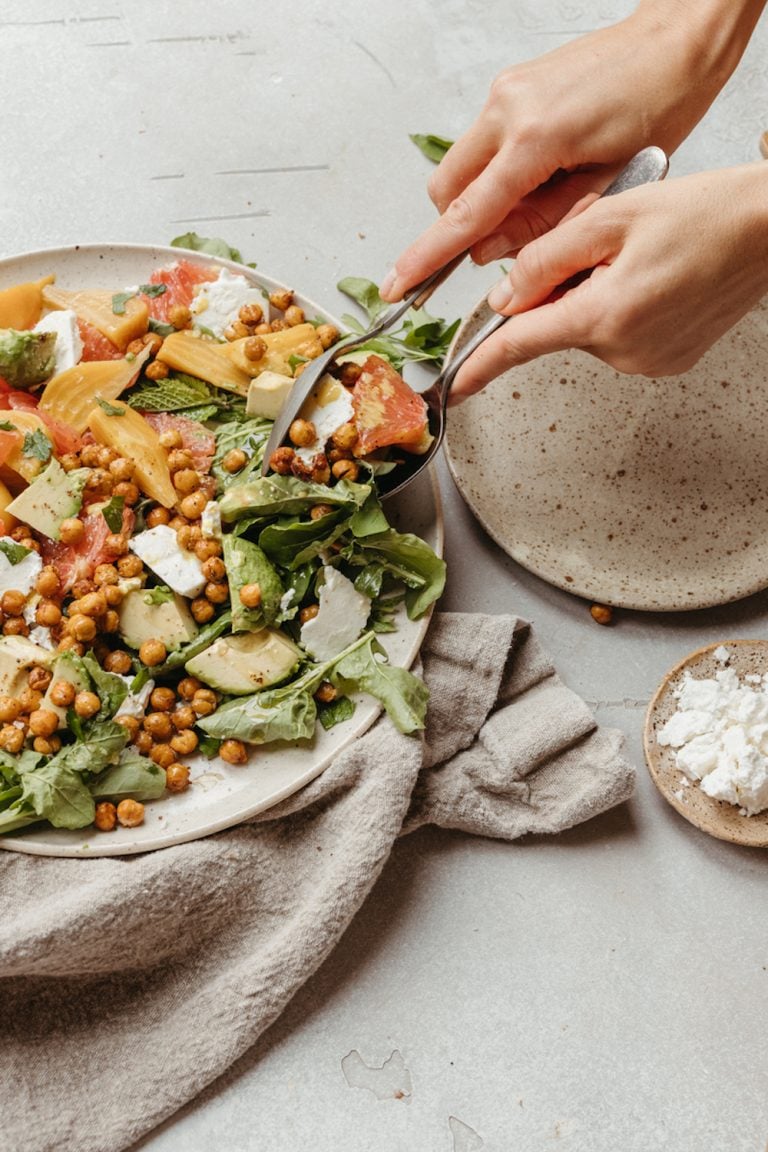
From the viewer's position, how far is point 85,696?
1992mm

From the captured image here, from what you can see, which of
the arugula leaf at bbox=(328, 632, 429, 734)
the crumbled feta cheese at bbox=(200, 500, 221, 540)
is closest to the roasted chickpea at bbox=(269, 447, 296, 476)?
the crumbled feta cheese at bbox=(200, 500, 221, 540)

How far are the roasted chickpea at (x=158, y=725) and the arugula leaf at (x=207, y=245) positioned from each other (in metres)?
1.07

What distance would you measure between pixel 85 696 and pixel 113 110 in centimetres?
157

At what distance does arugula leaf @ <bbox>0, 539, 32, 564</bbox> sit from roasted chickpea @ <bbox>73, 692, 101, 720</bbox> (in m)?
0.31

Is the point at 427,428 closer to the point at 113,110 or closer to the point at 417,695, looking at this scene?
the point at 417,695

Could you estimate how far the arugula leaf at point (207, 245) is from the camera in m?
2.42

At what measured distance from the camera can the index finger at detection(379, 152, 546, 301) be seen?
6.54ft

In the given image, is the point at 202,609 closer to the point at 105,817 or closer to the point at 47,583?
the point at 47,583

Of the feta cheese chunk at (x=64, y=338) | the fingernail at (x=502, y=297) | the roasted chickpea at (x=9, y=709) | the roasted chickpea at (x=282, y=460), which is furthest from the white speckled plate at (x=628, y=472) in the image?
the roasted chickpea at (x=9, y=709)

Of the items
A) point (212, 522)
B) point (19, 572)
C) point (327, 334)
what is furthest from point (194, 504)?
point (327, 334)

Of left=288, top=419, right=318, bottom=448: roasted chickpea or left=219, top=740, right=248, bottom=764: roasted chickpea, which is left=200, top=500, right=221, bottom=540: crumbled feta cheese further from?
left=219, top=740, right=248, bottom=764: roasted chickpea

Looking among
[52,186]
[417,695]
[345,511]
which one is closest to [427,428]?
[345,511]

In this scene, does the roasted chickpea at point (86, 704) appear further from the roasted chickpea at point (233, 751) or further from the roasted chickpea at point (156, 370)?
the roasted chickpea at point (156, 370)

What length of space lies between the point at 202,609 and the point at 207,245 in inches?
35.7
